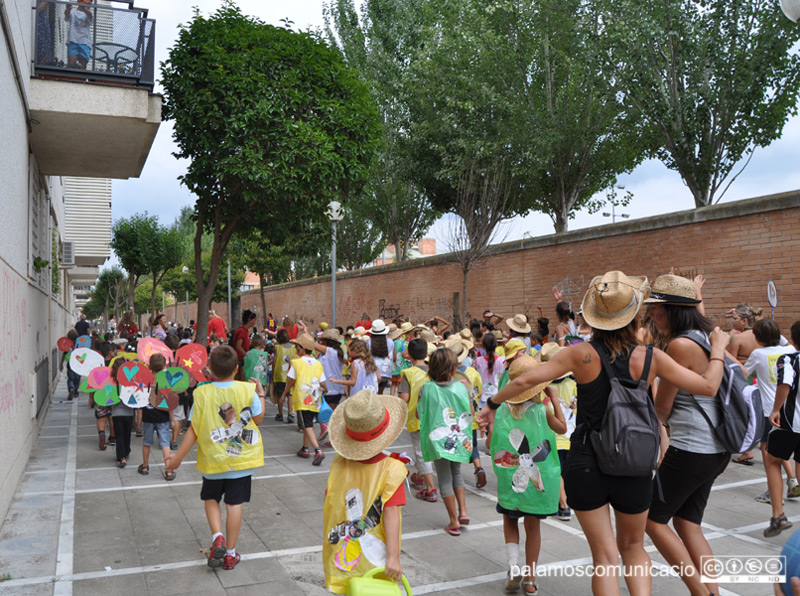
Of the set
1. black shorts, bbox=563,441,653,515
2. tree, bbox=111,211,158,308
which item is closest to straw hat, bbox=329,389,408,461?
black shorts, bbox=563,441,653,515

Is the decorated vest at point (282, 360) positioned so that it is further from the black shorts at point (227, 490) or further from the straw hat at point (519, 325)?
the black shorts at point (227, 490)

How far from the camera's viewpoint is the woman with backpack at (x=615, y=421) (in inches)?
131

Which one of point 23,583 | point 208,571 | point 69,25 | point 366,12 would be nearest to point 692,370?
point 208,571

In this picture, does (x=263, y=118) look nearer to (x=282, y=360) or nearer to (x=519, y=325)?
(x=282, y=360)

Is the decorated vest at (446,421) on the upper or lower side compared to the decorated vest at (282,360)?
lower

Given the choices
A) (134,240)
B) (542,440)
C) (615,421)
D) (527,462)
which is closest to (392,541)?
(615,421)

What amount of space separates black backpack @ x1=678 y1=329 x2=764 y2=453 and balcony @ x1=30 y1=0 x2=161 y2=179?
28.6 ft

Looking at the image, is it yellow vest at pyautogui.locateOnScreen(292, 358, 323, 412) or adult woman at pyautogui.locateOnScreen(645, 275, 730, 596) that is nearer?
adult woman at pyautogui.locateOnScreen(645, 275, 730, 596)

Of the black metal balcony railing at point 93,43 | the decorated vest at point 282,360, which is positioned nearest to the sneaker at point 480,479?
the decorated vest at point 282,360

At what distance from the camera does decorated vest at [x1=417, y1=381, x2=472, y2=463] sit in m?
5.77

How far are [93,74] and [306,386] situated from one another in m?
5.58

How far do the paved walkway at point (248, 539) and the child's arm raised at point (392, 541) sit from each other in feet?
5.10

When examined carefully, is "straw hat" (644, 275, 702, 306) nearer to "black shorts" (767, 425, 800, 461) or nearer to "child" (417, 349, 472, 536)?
"child" (417, 349, 472, 536)

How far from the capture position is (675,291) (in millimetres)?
3969
